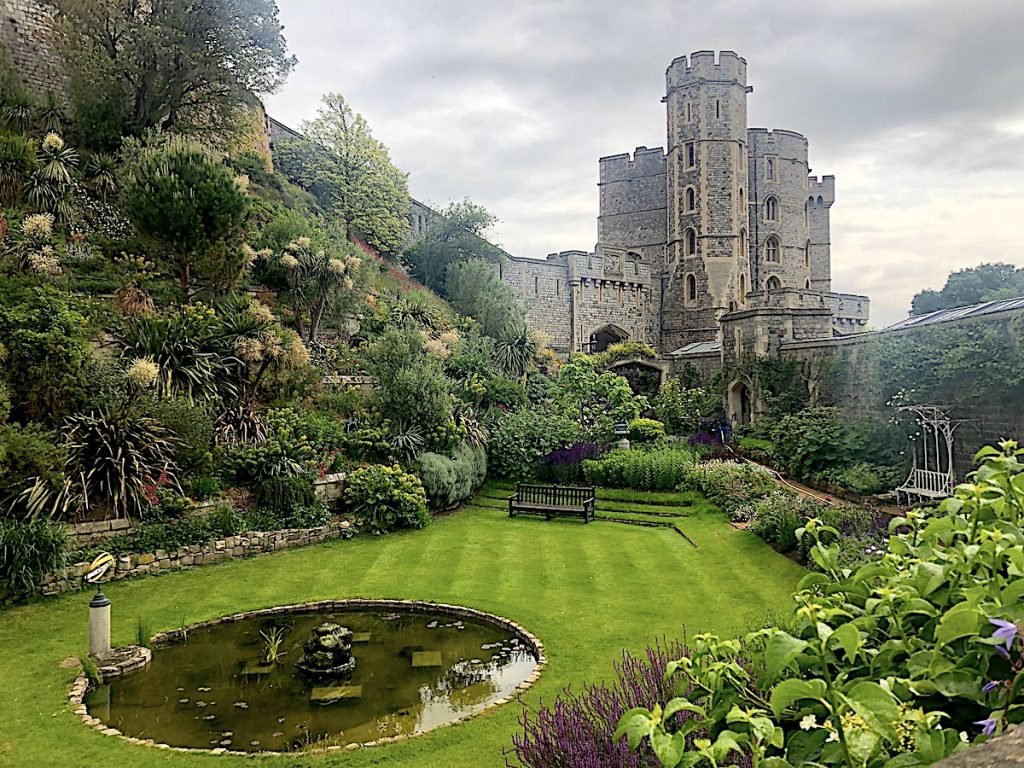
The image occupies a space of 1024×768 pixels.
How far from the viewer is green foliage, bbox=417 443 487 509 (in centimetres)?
1278

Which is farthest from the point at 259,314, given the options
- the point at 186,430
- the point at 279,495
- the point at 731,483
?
the point at 731,483

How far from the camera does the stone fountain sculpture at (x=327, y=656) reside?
20.2ft

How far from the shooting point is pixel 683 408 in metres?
21.7

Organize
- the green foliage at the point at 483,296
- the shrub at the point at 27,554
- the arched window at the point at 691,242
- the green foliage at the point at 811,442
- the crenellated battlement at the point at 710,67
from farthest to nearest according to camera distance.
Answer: the arched window at the point at 691,242 → the crenellated battlement at the point at 710,67 → the green foliage at the point at 483,296 → the green foliage at the point at 811,442 → the shrub at the point at 27,554

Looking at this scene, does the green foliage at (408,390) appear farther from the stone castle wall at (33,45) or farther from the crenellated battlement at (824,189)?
the crenellated battlement at (824,189)

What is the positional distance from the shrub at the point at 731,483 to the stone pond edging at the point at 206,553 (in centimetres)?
672

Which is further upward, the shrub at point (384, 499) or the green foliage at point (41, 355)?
the green foliage at point (41, 355)

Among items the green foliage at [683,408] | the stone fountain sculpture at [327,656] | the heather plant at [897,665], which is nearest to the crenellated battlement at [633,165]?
the green foliage at [683,408]

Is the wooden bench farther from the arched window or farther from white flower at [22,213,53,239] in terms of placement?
the arched window

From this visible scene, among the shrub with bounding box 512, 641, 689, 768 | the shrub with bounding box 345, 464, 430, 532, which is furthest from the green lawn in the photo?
the shrub with bounding box 512, 641, 689, 768

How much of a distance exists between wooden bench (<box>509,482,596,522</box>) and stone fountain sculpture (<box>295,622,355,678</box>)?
707cm

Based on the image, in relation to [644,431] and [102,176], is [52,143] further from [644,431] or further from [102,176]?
[644,431]

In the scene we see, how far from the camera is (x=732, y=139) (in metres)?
33.2

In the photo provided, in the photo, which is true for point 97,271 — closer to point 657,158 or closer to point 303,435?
point 303,435
